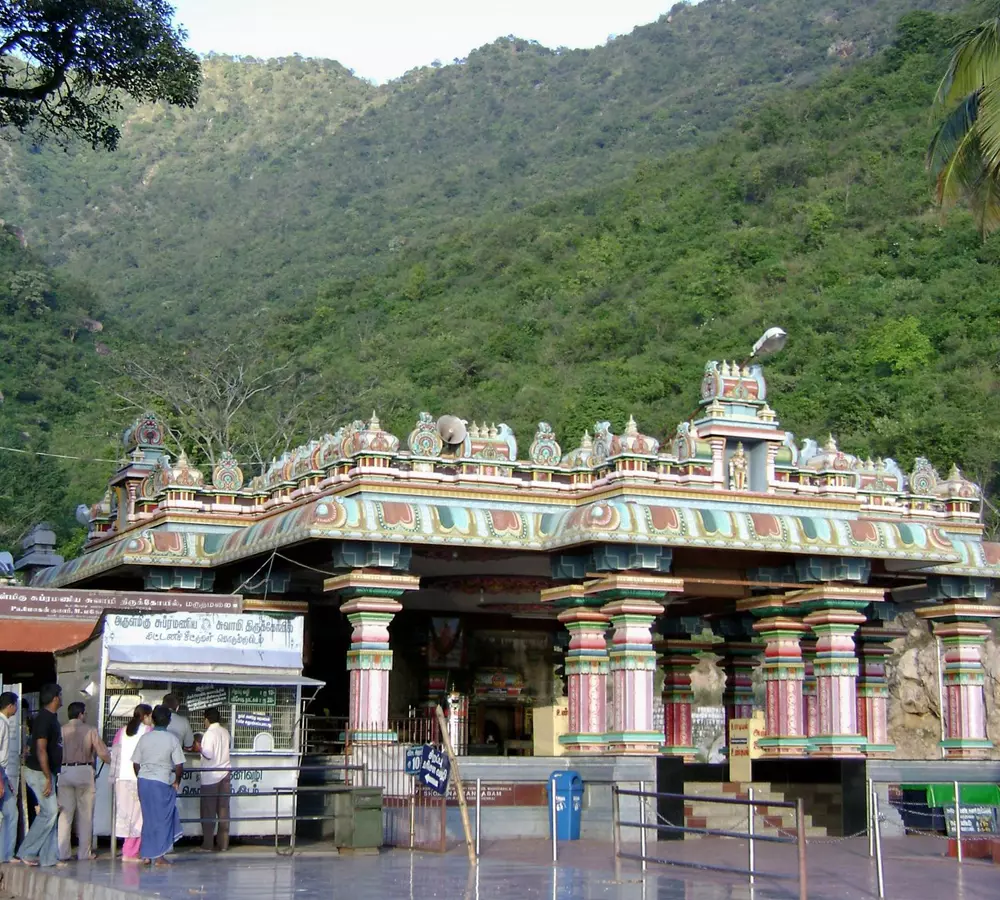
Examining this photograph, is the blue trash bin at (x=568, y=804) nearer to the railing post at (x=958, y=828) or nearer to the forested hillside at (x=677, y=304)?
the railing post at (x=958, y=828)

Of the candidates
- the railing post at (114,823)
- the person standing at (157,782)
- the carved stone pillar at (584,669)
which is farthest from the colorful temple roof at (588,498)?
the person standing at (157,782)

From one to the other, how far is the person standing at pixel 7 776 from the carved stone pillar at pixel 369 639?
17.7 feet

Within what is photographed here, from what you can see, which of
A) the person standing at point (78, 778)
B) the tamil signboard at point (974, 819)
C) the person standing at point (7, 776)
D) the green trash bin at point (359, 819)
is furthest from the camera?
the tamil signboard at point (974, 819)

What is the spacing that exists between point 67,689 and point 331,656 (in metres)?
10.0

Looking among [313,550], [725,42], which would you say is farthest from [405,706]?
[725,42]

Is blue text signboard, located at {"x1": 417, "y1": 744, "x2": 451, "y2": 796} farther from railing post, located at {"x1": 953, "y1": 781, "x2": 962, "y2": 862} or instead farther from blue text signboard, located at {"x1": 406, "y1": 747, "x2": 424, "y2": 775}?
railing post, located at {"x1": 953, "y1": 781, "x2": 962, "y2": 862}

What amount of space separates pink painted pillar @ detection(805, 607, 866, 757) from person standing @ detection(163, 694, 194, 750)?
28.8ft

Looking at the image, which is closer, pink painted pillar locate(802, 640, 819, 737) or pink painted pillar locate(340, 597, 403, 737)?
pink painted pillar locate(340, 597, 403, 737)

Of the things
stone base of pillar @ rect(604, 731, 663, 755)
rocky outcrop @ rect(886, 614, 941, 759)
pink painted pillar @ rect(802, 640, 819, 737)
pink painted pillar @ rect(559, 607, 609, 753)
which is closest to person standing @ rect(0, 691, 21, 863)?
stone base of pillar @ rect(604, 731, 663, 755)

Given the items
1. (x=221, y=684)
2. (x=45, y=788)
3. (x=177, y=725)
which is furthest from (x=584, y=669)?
(x=45, y=788)

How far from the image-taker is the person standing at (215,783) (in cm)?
1466

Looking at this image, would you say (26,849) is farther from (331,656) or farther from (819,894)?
(331,656)

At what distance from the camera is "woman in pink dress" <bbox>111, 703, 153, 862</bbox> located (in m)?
A: 13.5

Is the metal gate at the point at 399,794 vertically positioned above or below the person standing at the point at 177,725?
below
